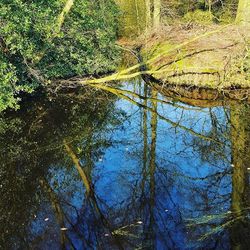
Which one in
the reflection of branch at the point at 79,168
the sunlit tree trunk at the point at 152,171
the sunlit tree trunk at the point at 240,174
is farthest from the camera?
the reflection of branch at the point at 79,168

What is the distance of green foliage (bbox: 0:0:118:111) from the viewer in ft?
35.7

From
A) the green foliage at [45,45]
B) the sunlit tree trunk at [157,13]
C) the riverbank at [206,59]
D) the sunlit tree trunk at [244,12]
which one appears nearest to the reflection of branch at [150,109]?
the green foliage at [45,45]

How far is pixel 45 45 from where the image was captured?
1233cm

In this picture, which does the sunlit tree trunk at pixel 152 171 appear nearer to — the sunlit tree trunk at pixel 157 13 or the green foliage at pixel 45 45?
the green foliage at pixel 45 45

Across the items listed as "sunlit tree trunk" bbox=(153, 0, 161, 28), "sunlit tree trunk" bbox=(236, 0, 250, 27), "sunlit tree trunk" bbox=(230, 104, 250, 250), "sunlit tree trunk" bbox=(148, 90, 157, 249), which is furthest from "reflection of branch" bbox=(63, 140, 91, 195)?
"sunlit tree trunk" bbox=(153, 0, 161, 28)

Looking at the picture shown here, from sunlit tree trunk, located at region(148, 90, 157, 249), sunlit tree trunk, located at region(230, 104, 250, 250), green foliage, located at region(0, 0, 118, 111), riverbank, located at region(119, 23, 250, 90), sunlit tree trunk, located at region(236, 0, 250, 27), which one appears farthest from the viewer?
sunlit tree trunk, located at region(236, 0, 250, 27)

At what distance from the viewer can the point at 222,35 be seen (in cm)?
1495

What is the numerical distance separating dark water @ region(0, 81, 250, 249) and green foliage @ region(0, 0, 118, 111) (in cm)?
140

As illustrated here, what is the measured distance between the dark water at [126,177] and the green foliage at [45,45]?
1.40 metres

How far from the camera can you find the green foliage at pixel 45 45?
10883 millimetres

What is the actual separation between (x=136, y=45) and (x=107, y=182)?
14.8 m

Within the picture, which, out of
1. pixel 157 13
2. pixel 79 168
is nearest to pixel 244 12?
pixel 157 13

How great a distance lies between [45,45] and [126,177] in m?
6.35

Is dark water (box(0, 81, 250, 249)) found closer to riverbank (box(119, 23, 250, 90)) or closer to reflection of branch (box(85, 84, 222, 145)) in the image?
reflection of branch (box(85, 84, 222, 145))
